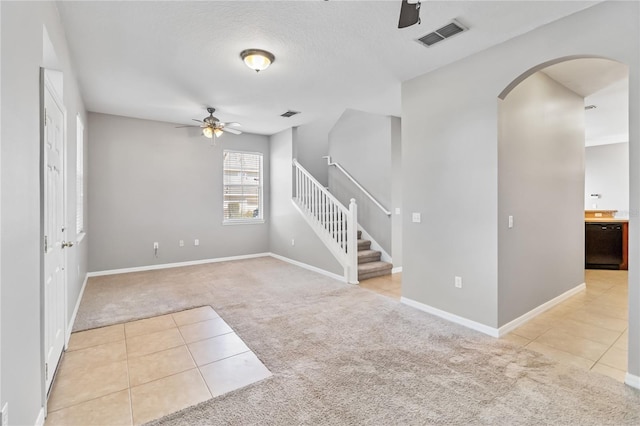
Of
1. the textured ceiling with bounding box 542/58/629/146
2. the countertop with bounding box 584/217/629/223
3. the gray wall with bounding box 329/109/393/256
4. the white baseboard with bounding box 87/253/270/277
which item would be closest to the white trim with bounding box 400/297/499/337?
the gray wall with bounding box 329/109/393/256

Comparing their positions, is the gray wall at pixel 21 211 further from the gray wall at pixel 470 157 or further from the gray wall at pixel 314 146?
the gray wall at pixel 314 146

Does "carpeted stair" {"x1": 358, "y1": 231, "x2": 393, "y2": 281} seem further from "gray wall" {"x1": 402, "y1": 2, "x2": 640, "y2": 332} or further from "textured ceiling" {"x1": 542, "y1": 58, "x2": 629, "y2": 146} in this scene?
"textured ceiling" {"x1": 542, "y1": 58, "x2": 629, "y2": 146}

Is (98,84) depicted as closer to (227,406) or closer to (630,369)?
(227,406)

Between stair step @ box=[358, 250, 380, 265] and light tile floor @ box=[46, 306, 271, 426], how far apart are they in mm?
2893

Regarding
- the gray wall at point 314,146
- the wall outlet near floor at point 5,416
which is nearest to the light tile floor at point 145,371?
the wall outlet near floor at point 5,416

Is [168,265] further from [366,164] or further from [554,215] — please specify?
[554,215]

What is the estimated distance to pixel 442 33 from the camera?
9.08ft

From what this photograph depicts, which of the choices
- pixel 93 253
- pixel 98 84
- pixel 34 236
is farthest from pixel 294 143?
pixel 34 236

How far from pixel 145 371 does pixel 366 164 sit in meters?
4.91

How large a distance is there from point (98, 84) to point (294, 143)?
344 cm

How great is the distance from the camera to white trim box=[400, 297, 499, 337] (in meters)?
3.03

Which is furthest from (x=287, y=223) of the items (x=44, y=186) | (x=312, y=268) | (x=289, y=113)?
(x=44, y=186)

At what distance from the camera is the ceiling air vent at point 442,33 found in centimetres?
265

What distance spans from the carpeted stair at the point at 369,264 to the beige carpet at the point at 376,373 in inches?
42.1
